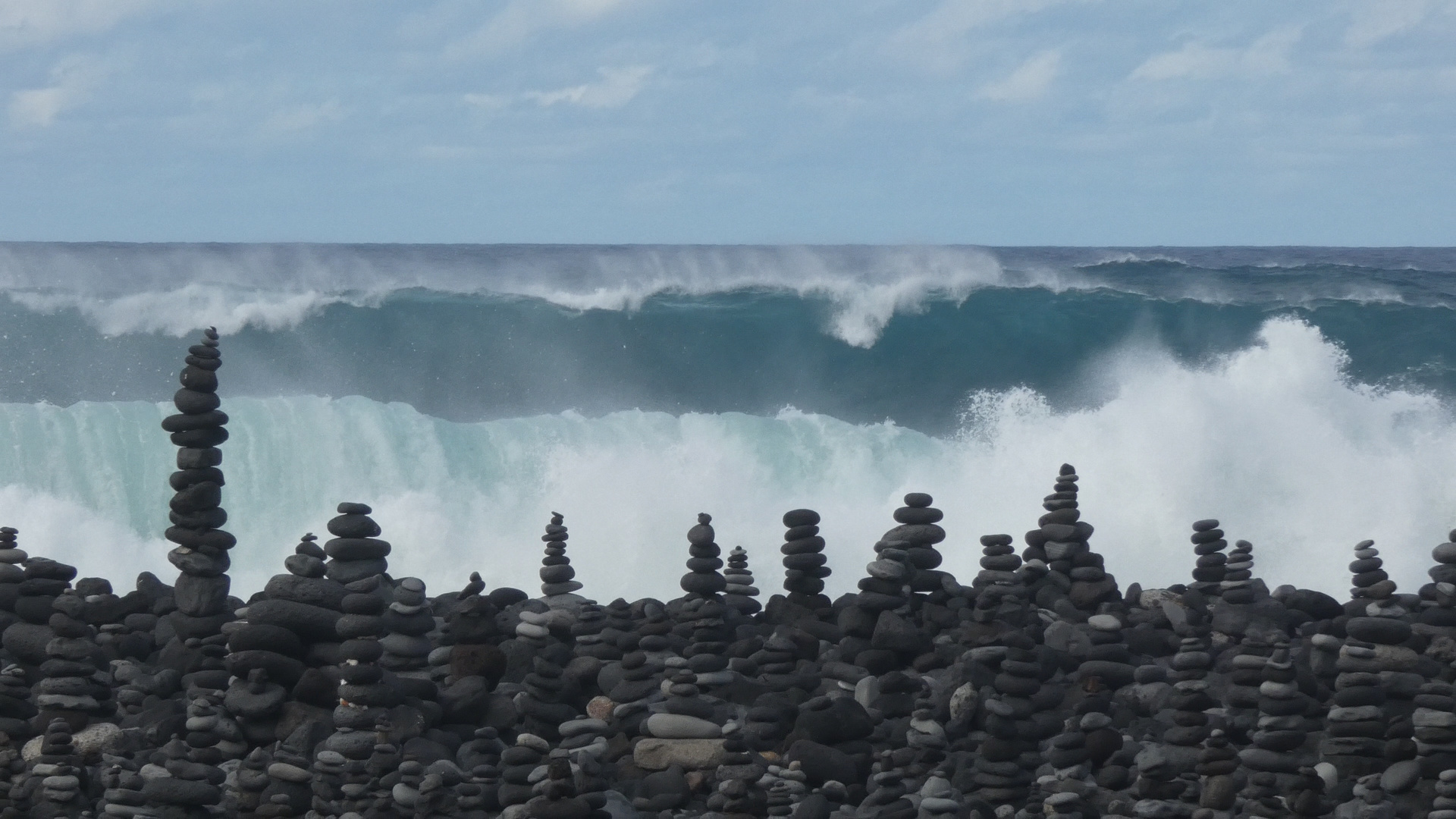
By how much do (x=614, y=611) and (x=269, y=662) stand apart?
2148 mm

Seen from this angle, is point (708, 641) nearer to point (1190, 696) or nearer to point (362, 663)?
point (362, 663)

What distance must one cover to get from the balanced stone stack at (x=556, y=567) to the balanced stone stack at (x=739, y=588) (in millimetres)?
986

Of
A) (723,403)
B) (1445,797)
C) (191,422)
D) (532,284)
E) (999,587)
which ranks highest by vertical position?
(532,284)

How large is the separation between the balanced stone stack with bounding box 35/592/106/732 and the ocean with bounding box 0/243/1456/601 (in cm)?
719

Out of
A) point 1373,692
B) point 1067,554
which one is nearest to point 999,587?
point 1067,554

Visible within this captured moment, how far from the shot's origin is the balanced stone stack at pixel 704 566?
34.2ft

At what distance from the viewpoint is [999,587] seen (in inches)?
398

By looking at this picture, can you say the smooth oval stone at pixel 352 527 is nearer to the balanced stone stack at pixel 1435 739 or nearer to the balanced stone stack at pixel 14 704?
the balanced stone stack at pixel 14 704

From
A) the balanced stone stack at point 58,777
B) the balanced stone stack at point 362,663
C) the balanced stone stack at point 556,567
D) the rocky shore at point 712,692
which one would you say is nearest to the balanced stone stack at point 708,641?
the rocky shore at point 712,692

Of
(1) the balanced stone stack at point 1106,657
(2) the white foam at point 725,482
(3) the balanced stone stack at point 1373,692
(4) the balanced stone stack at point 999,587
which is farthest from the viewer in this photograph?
(2) the white foam at point 725,482

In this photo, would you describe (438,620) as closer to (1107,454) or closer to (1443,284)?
(1107,454)

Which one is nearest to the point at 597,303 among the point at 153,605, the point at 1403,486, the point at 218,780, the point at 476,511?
the point at 476,511

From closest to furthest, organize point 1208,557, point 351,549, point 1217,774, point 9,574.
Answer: point 1217,774 → point 351,549 → point 9,574 → point 1208,557

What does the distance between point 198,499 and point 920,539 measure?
4237 mm
